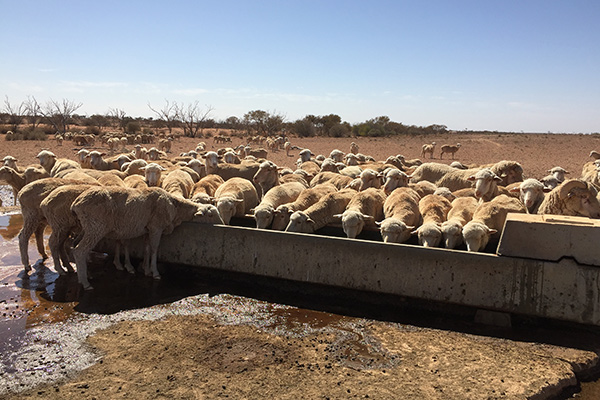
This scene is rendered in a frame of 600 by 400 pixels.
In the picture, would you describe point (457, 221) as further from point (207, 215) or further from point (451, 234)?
point (207, 215)

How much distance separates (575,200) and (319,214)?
4116 mm

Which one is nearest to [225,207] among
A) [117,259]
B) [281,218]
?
[281,218]

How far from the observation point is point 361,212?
29.7 feet

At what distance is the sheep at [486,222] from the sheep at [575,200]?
24.7 inches

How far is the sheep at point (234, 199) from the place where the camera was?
A: 9227 mm

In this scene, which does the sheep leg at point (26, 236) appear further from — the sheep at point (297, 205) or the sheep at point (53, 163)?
the sheep at point (53, 163)

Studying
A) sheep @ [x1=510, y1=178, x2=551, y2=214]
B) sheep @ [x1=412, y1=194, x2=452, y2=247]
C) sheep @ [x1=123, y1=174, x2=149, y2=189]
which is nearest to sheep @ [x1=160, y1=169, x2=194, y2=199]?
sheep @ [x1=123, y1=174, x2=149, y2=189]

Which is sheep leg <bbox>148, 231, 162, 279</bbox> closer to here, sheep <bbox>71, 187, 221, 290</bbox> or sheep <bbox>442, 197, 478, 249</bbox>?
sheep <bbox>71, 187, 221, 290</bbox>

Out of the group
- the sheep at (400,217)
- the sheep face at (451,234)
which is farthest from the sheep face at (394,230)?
the sheep face at (451,234)

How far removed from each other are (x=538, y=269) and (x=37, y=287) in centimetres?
698

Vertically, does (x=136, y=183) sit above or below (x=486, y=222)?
above

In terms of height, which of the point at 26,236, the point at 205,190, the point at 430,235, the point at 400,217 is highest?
the point at 205,190

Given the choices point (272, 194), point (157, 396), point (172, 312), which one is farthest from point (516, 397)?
point (272, 194)

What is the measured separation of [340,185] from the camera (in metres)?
12.4
